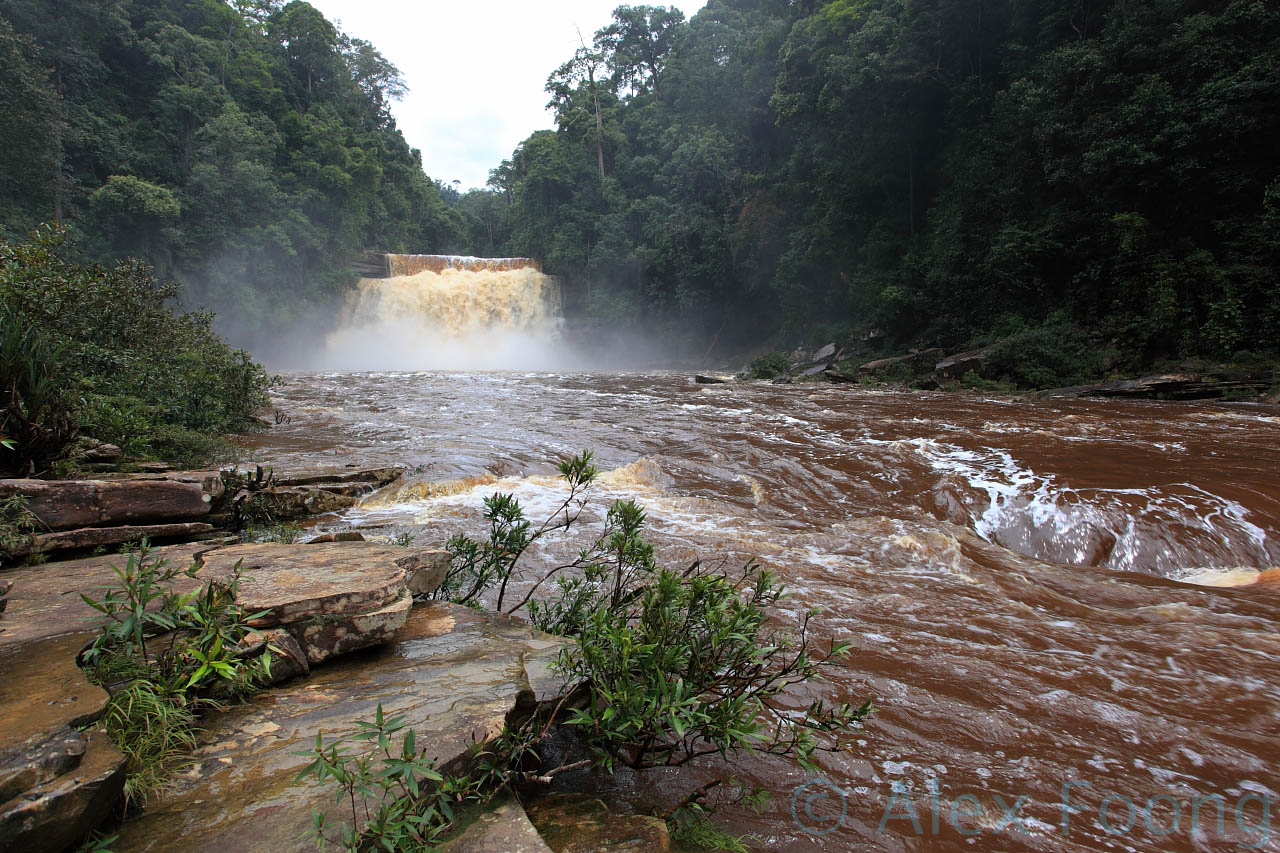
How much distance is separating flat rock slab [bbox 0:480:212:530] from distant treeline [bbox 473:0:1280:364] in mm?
16492

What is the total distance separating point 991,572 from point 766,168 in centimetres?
3017

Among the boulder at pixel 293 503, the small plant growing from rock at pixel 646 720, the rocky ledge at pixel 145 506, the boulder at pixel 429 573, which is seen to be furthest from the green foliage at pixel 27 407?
the small plant growing from rock at pixel 646 720

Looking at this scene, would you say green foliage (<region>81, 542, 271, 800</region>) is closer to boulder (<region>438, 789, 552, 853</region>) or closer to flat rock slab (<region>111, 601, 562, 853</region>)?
flat rock slab (<region>111, 601, 562, 853</region>)

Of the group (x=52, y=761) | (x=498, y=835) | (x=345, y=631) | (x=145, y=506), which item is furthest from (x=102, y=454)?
(x=498, y=835)

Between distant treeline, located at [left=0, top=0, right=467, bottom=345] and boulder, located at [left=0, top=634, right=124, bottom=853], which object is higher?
distant treeline, located at [left=0, top=0, right=467, bottom=345]

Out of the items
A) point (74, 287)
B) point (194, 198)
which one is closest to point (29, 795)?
point (74, 287)

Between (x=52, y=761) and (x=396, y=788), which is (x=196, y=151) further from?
(x=396, y=788)

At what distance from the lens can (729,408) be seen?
12.7m

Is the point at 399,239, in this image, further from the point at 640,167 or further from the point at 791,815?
the point at 791,815

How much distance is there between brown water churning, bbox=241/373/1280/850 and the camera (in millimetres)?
2121

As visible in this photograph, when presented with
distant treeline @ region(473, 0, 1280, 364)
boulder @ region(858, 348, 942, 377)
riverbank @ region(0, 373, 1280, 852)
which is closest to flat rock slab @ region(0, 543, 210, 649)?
riverbank @ region(0, 373, 1280, 852)

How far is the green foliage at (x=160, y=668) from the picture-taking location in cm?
161

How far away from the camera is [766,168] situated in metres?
30.5

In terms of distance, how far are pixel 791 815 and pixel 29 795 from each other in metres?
2.08
